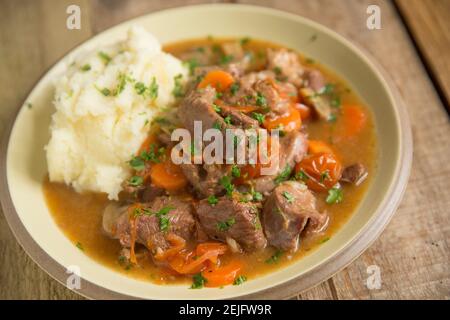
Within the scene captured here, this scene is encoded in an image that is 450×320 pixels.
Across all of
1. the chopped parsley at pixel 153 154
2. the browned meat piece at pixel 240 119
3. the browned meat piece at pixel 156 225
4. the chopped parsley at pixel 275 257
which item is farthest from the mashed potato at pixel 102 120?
the chopped parsley at pixel 275 257

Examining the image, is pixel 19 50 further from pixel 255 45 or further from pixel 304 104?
pixel 304 104

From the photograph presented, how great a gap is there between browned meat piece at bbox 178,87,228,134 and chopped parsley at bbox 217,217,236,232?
925 mm

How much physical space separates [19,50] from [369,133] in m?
4.94

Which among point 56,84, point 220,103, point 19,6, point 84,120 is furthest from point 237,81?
point 19,6

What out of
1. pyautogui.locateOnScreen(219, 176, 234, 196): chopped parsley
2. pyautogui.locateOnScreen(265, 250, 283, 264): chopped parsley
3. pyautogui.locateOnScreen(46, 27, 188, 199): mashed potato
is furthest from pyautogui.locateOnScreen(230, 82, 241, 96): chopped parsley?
pyautogui.locateOnScreen(265, 250, 283, 264): chopped parsley

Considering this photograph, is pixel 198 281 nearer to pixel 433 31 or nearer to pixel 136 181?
pixel 136 181

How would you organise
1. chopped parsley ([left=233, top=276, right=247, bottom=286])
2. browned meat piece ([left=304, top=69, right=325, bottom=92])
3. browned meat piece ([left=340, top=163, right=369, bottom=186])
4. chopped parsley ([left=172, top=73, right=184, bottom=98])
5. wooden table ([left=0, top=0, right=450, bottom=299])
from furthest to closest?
browned meat piece ([left=304, top=69, right=325, bottom=92]) → chopped parsley ([left=172, top=73, right=184, bottom=98]) → browned meat piece ([left=340, top=163, right=369, bottom=186]) → wooden table ([left=0, top=0, right=450, bottom=299]) → chopped parsley ([left=233, top=276, right=247, bottom=286])

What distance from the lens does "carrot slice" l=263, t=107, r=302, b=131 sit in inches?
219

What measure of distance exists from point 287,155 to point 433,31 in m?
3.02

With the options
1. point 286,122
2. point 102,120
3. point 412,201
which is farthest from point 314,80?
point 102,120

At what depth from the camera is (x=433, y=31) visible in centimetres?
693

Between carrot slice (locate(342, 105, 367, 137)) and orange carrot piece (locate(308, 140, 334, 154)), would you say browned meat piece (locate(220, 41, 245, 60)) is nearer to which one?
carrot slice (locate(342, 105, 367, 137))

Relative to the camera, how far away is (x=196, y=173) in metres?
5.28

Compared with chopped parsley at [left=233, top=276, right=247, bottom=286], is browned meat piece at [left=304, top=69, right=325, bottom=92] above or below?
above
